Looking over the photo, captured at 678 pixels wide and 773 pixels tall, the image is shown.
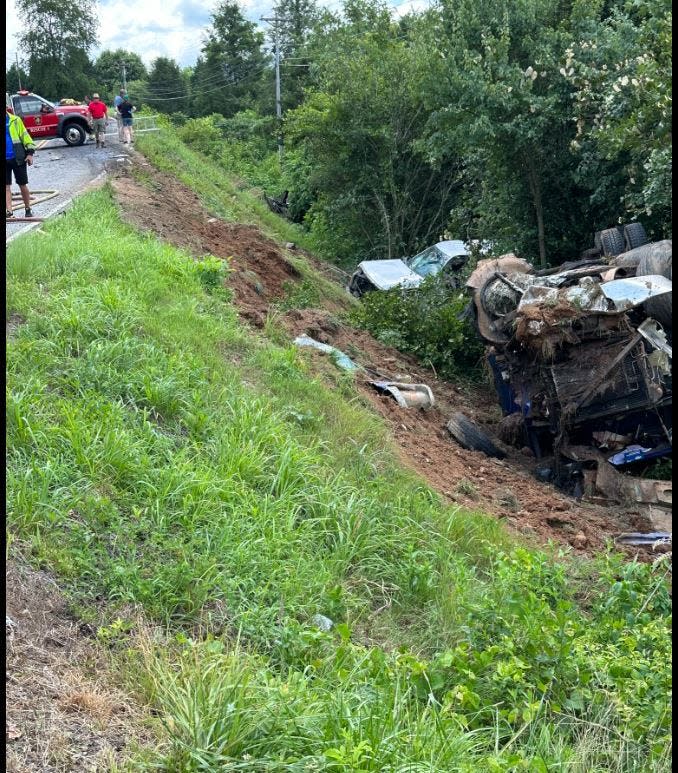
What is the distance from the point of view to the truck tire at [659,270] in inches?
368

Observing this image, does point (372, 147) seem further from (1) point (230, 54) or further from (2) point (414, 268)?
(1) point (230, 54)

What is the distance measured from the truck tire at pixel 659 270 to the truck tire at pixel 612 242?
178 cm

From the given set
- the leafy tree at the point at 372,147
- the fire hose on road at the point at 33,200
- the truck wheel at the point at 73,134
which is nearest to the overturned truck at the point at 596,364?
the fire hose on road at the point at 33,200

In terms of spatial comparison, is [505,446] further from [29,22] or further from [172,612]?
[29,22]

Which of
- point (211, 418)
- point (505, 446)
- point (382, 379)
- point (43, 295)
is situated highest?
point (43, 295)

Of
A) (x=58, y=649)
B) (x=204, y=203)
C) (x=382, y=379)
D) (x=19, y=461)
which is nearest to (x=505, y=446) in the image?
(x=382, y=379)

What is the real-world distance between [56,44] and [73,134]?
32620mm

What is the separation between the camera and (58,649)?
379cm

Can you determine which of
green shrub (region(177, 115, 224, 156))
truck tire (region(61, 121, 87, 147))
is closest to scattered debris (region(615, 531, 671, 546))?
truck tire (region(61, 121, 87, 147))

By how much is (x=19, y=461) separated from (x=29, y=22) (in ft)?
188

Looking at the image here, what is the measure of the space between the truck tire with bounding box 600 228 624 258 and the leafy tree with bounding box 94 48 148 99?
Answer: 63715 mm

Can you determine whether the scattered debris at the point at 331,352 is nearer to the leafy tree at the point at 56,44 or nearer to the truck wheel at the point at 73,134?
the truck wheel at the point at 73,134

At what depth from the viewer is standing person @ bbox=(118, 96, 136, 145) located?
82.6ft

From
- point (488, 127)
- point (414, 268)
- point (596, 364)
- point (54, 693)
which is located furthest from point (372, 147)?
point (54, 693)
